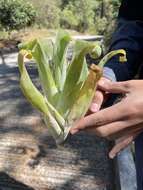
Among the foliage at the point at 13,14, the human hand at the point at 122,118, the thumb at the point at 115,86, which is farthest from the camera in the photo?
the foliage at the point at 13,14

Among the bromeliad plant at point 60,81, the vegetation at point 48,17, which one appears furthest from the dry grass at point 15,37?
the bromeliad plant at point 60,81

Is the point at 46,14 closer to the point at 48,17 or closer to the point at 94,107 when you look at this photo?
the point at 48,17

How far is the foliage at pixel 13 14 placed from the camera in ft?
68.8

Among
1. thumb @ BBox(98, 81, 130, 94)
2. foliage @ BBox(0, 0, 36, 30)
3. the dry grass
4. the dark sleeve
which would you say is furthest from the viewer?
foliage @ BBox(0, 0, 36, 30)

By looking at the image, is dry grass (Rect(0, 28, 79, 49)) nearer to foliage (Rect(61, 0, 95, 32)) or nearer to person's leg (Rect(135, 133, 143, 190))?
foliage (Rect(61, 0, 95, 32))

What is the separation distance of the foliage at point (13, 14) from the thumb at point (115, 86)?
64.9 feet

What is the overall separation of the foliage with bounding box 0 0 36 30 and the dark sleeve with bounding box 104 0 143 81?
764 inches

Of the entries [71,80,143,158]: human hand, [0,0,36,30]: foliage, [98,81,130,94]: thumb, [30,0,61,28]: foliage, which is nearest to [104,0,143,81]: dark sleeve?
[98,81,130,94]: thumb

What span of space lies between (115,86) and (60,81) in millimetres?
214

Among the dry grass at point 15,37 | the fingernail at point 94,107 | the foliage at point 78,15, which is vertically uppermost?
the fingernail at point 94,107

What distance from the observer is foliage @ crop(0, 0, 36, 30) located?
20969 millimetres

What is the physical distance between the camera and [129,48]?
1997 mm

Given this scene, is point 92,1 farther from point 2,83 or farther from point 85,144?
point 85,144

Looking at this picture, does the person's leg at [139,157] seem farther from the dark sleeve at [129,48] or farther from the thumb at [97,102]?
the thumb at [97,102]
